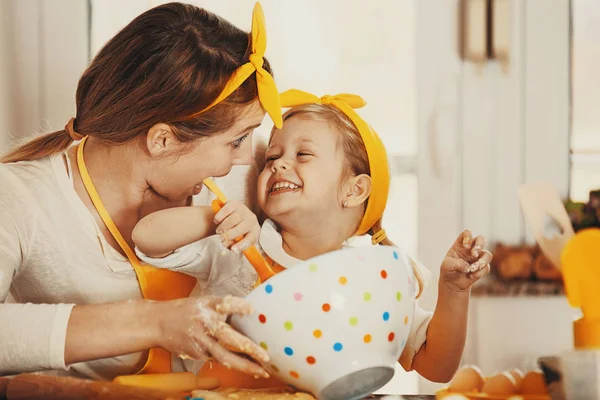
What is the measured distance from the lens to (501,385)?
29.3 inches

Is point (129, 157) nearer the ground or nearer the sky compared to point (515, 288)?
nearer the sky


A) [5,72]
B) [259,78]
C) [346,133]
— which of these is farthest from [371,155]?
[5,72]

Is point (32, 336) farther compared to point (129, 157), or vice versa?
point (129, 157)

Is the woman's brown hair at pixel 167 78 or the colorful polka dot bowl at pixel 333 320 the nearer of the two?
the colorful polka dot bowl at pixel 333 320

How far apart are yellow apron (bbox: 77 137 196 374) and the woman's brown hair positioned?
64mm

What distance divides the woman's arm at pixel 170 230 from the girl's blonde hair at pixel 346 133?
0.19m

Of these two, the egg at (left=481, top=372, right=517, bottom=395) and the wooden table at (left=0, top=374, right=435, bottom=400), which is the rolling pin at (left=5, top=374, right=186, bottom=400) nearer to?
the wooden table at (left=0, top=374, right=435, bottom=400)

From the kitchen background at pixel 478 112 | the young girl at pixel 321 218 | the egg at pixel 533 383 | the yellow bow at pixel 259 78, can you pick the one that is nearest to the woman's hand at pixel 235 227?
the young girl at pixel 321 218

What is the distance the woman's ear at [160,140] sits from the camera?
804mm

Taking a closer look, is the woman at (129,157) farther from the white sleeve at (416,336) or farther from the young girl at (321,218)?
the white sleeve at (416,336)

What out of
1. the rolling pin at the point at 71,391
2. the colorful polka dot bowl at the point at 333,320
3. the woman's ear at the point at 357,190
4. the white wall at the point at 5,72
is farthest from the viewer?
the white wall at the point at 5,72

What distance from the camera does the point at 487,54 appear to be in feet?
4.04

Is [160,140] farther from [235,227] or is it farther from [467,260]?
[467,260]

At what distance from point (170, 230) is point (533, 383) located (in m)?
0.42
